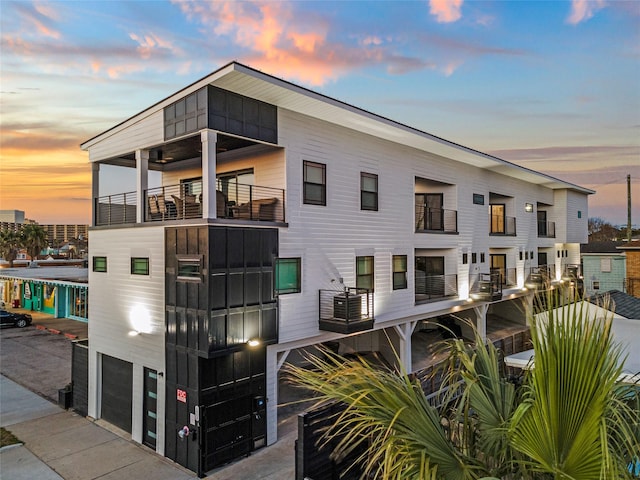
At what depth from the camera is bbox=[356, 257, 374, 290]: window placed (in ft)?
45.8

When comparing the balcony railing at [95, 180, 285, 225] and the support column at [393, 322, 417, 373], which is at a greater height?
the balcony railing at [95, 180, 285, 225]

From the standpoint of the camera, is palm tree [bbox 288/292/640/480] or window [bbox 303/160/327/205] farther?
window [bbox 303/160/327/205]

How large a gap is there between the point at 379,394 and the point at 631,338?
10952 mm

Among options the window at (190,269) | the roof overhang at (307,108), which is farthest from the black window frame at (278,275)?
the roof overhang at (307,108)

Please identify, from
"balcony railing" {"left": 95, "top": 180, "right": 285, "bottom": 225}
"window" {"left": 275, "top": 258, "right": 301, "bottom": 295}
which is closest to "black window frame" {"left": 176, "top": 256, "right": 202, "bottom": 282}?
"balcony railing" {"left": 95, "top": 180, "right": 285, "bottom": 225}

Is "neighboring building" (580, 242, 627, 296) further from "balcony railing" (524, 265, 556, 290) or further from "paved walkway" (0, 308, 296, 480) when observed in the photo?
"paved walkway" (0, 308, 296, 480)

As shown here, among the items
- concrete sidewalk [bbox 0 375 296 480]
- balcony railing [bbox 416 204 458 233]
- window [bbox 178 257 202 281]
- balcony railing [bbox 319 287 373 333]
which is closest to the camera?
concrete sidewalk [bbox 0 375 296 480]

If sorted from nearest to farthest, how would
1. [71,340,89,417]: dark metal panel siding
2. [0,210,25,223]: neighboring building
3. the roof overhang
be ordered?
the roof overhang < [71,340,89,417]: dark metal panel siding < [0,210,25,223]: neighboring building

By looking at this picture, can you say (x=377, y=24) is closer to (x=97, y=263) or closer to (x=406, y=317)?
(x=406, y=317)

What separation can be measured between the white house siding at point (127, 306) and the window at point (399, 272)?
27.3ft

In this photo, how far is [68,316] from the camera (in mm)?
29719

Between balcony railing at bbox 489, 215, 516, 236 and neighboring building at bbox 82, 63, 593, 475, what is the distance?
7268 millimetres

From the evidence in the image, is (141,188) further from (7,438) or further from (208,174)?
(7,438)

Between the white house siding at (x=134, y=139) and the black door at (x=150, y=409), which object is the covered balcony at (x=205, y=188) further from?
the black door at (x=150, y=409)
